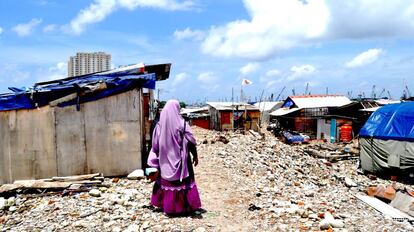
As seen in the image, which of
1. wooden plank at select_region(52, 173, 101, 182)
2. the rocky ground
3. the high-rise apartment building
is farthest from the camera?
the high-rise apartment building

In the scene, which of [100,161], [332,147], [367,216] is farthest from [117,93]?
[332,147]

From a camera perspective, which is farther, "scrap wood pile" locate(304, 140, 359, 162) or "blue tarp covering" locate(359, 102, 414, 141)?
"scrap wood pile" locate(304, 140, 359, 162)

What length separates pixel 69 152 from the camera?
773cm

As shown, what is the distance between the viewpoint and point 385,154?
42.3 feet

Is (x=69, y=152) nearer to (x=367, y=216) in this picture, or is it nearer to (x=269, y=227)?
(x=269, y=227)

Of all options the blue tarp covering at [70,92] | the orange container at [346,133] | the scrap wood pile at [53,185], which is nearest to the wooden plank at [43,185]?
the scrap wood pile at [53,185]

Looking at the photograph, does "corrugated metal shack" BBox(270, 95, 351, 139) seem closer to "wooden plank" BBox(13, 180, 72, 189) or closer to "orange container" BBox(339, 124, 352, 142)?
"orange container" BBox(339, 124, 352, 142)

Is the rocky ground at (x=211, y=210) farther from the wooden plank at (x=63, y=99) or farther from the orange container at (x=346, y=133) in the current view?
the orange container at (x=346, y=133)

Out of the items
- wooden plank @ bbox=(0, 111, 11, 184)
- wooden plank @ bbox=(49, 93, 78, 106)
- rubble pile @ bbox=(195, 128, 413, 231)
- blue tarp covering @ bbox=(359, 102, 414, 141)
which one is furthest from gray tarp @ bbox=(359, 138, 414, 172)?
wooden plank @ bbox=(0, 111, 11, 184)

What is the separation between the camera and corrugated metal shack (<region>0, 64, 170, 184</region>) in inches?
303

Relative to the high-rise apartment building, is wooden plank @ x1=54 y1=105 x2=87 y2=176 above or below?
below

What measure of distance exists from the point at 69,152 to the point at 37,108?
108 centimetres

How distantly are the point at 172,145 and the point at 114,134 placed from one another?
2.91 metres

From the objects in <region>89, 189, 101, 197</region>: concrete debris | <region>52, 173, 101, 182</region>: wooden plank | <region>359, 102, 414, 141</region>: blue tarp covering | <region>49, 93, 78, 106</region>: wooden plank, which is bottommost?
<region>89, 189, 101, 197</region>: concrete debris
